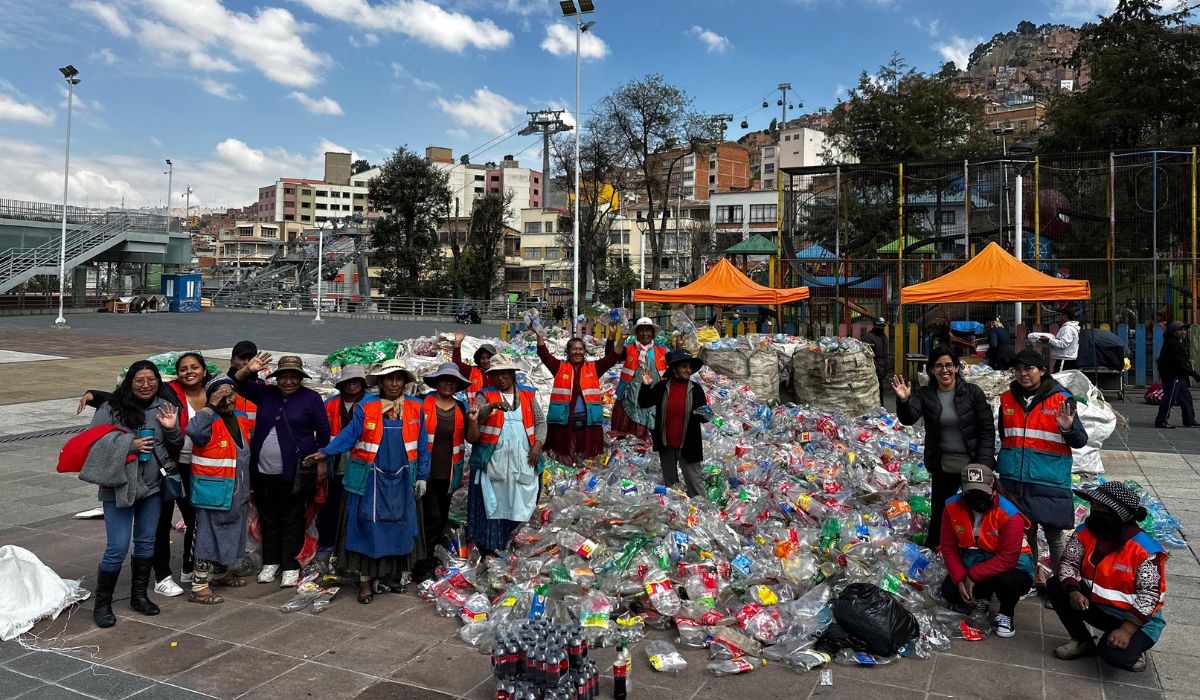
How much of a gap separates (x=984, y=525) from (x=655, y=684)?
206 centimetres

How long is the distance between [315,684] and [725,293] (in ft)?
38.8

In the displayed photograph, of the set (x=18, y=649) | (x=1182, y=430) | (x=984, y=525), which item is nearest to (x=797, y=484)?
(x=984, y=525)

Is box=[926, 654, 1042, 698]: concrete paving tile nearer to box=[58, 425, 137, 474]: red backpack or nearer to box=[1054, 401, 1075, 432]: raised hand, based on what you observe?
box=[1054, 401, 1075, 432]: raised hand

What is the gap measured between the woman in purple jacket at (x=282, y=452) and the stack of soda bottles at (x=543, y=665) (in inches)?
86.1

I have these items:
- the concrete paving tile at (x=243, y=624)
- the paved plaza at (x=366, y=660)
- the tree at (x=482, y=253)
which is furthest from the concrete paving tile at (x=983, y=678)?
the tree at (x=482, y=253)

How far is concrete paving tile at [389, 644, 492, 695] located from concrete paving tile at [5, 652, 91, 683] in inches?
62.4

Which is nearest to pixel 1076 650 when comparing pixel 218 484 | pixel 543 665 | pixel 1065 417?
pixel 1065 417

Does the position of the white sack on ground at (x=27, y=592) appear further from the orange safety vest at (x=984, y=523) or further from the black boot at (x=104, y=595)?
the orange safety vest at (x=984, y=523)

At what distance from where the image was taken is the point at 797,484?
700 cm

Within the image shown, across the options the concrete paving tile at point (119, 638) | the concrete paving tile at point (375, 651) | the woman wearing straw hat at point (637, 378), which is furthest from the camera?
the woman wearing straw hat at point (637, 378)

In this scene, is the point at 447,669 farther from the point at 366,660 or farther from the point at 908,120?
the point at 908,120

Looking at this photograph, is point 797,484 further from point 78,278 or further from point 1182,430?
point 78,278

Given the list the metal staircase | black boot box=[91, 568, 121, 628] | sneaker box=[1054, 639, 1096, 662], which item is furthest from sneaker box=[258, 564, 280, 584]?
the metal staircase

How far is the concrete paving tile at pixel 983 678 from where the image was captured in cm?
396
